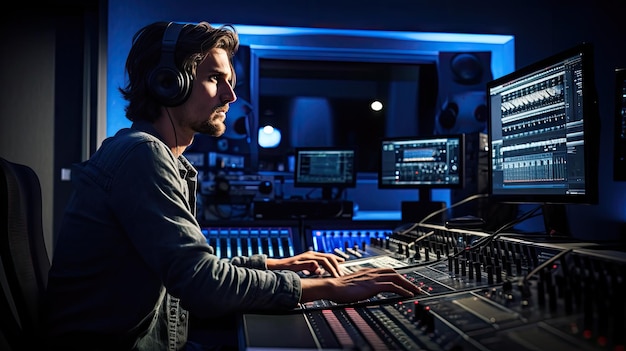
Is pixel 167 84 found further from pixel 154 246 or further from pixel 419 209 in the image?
pixel 419 209

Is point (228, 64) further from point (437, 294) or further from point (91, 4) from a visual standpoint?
point (91, 4)

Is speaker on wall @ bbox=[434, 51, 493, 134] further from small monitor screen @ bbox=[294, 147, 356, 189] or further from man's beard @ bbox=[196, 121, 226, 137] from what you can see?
man's beard @ bbox=[196, 121, 226, 137]

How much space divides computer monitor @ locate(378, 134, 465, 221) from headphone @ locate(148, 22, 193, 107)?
1.62 m

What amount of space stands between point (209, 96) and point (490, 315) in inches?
35.4

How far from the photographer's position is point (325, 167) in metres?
2.95

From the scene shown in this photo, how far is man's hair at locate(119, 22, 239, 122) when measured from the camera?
1271 millimetres

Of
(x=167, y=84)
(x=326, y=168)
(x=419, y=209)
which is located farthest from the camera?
(x=326, y=168)

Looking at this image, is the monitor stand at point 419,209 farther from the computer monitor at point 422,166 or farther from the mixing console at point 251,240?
the mixing console at point 251,240

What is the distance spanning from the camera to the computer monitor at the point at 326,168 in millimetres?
2910

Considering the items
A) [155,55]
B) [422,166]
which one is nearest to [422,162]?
[422,166]

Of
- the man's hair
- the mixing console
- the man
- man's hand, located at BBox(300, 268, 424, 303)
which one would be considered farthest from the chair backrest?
the mixing console

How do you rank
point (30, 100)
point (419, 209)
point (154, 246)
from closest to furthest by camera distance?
point (154, 246), point (419, 209), point (30, 100)

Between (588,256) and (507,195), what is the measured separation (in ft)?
2.41

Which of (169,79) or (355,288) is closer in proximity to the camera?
(355,288)
